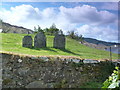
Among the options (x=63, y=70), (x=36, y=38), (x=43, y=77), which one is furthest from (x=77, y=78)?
(x=36, y=38)

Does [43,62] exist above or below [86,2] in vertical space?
below

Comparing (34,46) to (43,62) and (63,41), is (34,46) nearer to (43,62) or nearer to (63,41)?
(63,41)

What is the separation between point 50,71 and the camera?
4.59 metres

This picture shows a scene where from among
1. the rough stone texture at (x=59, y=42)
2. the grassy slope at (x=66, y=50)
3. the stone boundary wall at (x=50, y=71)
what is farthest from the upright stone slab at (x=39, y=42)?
the stone boundary wall at (x=50, y=71)

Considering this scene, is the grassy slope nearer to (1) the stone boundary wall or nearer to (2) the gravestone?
(2) the gravestone

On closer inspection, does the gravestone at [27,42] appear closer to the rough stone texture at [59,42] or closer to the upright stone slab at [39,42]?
the upright stone slab at [39,42]

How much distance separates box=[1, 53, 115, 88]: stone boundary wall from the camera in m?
4.23

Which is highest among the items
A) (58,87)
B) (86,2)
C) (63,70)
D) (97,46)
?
(86,2)

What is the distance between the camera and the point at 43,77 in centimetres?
441

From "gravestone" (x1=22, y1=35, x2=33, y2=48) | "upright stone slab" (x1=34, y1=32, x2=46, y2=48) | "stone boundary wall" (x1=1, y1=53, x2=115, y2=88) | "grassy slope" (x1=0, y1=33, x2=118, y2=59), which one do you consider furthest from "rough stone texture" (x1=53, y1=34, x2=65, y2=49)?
"stone boundary wall" (x1=1, y1=53, x2=115, y2=88)

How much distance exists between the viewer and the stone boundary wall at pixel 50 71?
4.23m

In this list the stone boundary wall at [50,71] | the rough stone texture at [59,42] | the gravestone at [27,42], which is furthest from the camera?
the rough stone texture at [59,42]

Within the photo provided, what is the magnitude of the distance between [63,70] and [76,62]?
556 millimetres

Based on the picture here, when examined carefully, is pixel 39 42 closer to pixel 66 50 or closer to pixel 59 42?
pixel 59 42
